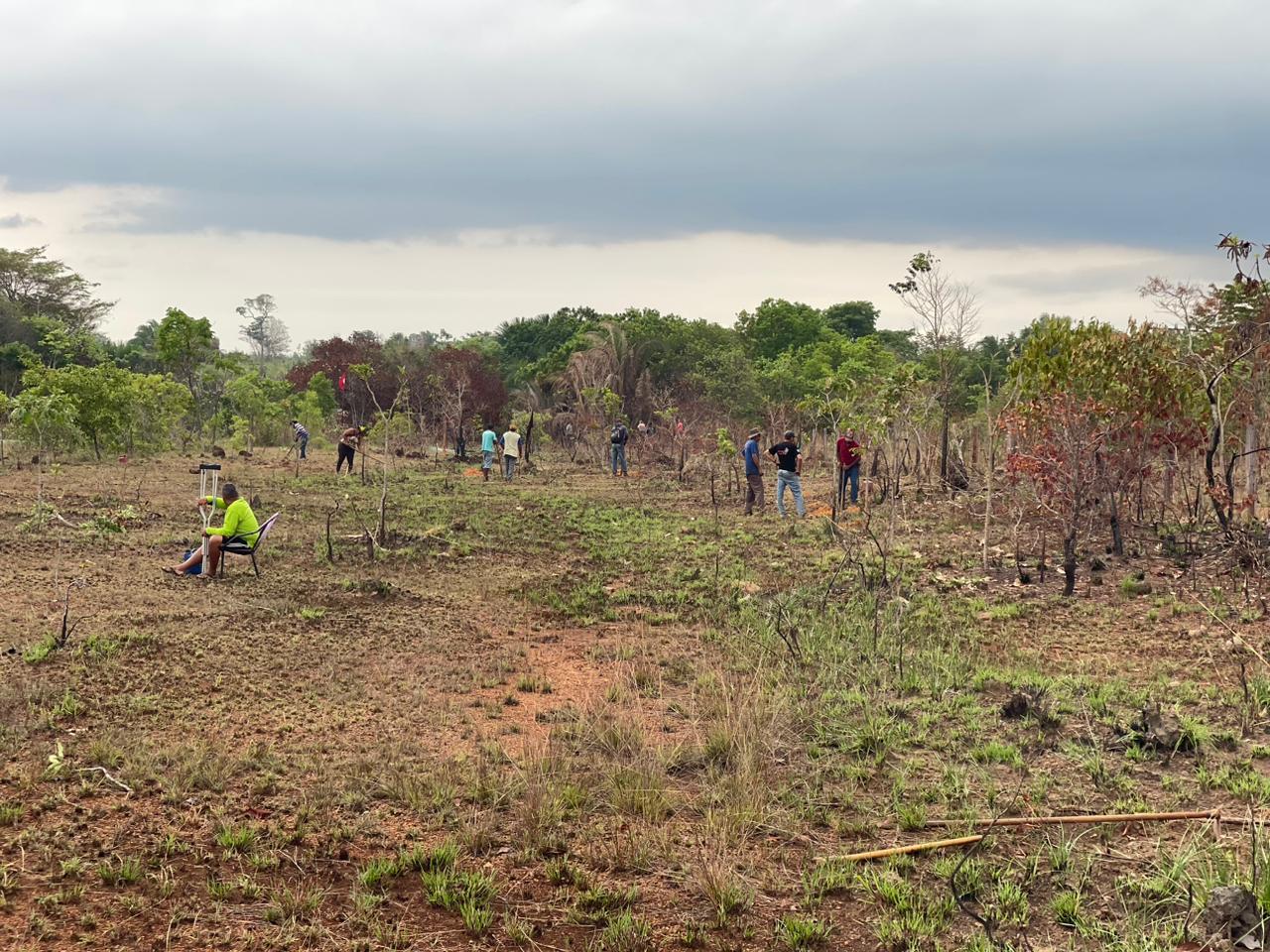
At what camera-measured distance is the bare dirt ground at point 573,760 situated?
390cm

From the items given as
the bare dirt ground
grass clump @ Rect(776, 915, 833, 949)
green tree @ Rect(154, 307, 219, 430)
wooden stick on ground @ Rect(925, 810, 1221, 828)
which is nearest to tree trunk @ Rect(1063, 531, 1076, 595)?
the bare dirt ground

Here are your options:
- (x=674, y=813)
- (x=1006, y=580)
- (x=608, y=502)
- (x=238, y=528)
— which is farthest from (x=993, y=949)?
(x=608, y=502)

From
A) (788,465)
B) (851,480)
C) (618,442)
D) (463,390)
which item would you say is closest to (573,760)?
(788,465)

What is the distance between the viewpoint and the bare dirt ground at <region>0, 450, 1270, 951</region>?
12.8ft

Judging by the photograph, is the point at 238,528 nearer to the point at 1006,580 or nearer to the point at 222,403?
the point at 1006,580

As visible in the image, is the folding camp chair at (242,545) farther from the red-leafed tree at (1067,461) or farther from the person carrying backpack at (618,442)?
the person carrying backpack at (618,442)

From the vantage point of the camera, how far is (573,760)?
5.34 metres

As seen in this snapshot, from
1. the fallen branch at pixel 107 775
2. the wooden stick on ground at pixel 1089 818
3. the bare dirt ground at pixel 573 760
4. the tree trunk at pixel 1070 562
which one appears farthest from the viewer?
the tree trunk at pixel 1070 562

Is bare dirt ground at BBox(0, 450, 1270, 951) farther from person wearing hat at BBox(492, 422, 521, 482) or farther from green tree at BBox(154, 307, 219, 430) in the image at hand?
green tree at BBox(154, 307, 219, 430)

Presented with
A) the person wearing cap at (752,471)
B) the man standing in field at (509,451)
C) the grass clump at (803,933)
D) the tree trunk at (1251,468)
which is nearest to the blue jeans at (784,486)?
the person wearing cap at (752,471)

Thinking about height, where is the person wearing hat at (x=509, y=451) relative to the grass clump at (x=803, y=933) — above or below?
above

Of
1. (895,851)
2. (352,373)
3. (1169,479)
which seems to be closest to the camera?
(895,851)

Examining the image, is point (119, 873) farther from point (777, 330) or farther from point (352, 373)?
point (777, 330)

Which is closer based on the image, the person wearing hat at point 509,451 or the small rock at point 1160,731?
the small rock at point 1160,731
